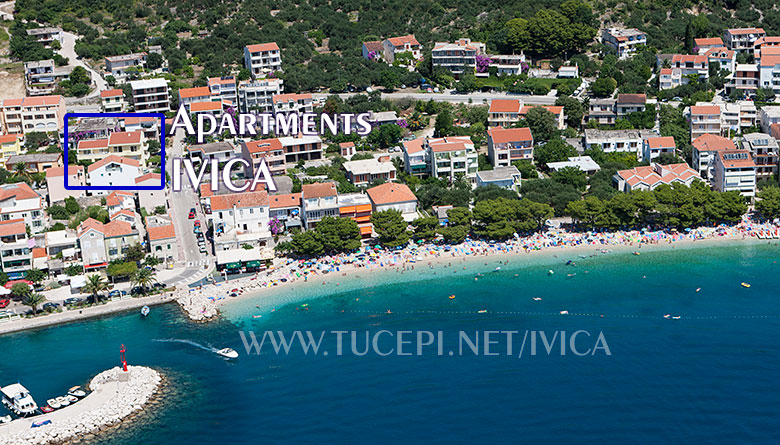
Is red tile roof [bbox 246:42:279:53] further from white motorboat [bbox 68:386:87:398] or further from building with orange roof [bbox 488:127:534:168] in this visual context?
white motorboat [bbox 68:386:87:398]

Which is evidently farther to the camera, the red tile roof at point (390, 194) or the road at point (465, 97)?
the road at point (465, 97)

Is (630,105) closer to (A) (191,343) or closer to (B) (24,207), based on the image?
(A) (191,343)

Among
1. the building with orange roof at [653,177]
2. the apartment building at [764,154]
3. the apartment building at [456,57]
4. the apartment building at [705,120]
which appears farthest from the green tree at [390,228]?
the apartment building at [456,57]

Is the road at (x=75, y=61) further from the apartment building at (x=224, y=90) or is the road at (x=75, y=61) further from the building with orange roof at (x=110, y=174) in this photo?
the building with orange roof at (x=110, y=174)

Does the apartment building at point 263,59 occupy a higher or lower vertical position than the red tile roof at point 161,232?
higher

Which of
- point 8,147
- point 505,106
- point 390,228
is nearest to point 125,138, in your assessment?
point 8,147

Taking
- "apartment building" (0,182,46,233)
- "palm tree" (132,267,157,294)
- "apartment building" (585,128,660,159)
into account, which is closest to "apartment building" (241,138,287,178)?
"apartment building" (0,182,46,233)

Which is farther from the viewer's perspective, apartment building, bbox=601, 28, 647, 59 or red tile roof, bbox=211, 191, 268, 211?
apartment building, bbox=601, 28, 647, 59
